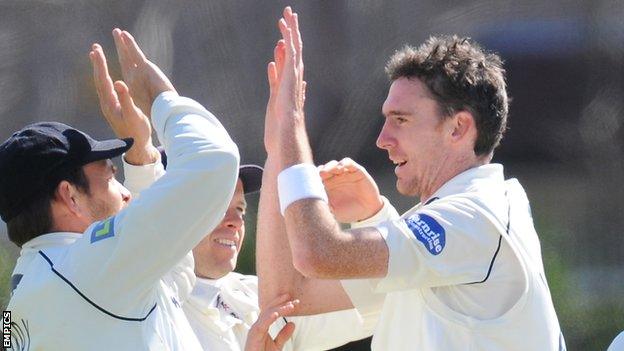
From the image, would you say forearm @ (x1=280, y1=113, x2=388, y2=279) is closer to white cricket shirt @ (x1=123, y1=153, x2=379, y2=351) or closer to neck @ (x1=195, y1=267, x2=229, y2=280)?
white cricket shirt @ (x1=123, y1=153, x2=379, y2=351)

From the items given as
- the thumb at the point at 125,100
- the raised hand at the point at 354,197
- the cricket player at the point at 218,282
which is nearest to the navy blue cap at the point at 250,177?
the cricket player at the point at 218,282

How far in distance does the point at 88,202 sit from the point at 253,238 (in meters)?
2.61

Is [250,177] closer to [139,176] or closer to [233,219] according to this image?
[233,219]

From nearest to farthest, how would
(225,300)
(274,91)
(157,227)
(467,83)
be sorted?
(157,227) → (467,83) → (274,91) → (225,300)

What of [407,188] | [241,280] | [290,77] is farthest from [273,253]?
[241,280]

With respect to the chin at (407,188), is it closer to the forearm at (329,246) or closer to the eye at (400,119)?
the eye at (400,119)

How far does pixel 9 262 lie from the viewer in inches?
195

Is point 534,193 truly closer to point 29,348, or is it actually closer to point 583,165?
point 583,165

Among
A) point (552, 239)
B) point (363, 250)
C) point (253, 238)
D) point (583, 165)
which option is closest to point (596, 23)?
point (583, 165)

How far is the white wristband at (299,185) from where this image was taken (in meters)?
2.54

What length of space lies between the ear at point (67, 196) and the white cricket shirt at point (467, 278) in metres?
0.64

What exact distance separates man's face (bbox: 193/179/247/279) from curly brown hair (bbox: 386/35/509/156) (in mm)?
1057

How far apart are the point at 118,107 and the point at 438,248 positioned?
888 mm

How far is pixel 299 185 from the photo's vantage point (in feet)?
8.36
